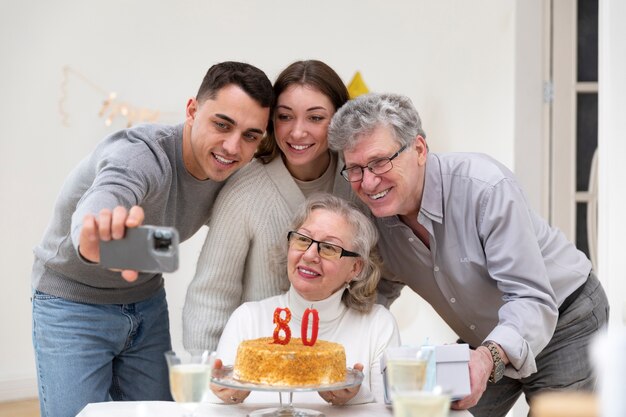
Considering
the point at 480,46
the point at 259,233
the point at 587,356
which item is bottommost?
the point at 587,356

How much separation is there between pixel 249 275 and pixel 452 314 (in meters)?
0.61

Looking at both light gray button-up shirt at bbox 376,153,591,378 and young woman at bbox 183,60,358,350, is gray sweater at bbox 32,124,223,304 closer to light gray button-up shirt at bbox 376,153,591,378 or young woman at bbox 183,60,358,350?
young woman at bbox 183,60,358,350

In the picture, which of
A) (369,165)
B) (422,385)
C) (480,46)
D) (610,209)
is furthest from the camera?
(480,46)

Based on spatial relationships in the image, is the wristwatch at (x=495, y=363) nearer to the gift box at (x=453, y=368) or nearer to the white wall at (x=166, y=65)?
→ the gift box at (x=453, y=368)

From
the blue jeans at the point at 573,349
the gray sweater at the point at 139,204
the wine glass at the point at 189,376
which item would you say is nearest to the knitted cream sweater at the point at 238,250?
the gray sweater at the point at 139,204

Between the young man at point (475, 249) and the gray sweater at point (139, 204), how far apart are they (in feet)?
1.50

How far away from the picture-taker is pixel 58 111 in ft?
16.8

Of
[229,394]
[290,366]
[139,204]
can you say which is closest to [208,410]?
[229,394]

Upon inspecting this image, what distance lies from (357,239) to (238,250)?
0.35 m

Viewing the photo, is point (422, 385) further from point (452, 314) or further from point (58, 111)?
point (58, 111)

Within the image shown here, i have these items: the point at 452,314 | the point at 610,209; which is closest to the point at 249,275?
the point at 452,314

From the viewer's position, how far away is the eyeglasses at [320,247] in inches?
86.1

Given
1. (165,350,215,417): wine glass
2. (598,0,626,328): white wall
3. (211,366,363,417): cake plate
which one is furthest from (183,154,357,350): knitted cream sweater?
(598,0,626,328): white wall

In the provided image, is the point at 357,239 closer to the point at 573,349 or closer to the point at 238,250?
the point at 238,250
